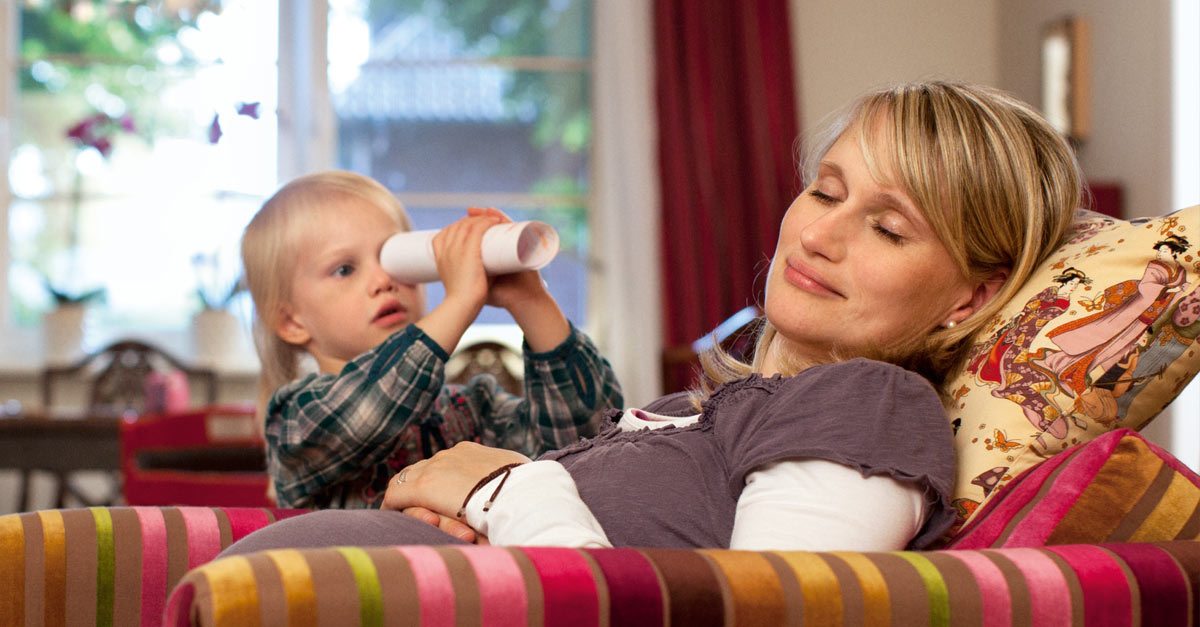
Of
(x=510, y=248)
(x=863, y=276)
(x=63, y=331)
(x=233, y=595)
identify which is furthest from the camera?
(x=63, y=331)

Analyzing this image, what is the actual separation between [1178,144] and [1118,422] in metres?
2.44

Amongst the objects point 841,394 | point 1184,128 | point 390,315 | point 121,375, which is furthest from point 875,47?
point 841,394

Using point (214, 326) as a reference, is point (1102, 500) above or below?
above

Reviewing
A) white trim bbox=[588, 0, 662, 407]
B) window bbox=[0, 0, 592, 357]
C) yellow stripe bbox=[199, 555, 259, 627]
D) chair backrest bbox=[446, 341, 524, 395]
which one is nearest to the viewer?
yellow stripe bbox=[199, 555, 259, 627]

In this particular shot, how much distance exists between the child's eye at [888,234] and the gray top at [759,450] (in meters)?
0.17

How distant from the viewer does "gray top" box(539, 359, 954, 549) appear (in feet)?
2.72

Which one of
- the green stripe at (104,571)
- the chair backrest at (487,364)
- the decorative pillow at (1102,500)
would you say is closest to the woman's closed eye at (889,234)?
the decorative pillow at (1102,500)

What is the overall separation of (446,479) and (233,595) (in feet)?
1.29

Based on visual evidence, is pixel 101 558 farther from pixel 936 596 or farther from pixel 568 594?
pixel 936 596

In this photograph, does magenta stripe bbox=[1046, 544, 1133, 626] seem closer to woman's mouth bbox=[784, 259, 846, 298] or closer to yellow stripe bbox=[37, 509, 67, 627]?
woman's mouth bbox=[784, 259, 846, 298]

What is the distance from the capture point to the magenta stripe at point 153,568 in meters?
1.00

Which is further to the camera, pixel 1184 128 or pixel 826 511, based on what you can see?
pixel 1184 128

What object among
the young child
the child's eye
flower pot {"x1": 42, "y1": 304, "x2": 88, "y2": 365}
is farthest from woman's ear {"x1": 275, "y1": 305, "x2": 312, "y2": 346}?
flower pot {"x1": 42, "y1": 304, "x2": 88, "y2": 365}

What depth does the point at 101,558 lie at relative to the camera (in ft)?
3.21
